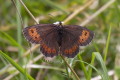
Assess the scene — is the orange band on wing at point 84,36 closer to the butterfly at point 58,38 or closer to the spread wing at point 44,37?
the butterfly at point 58,38

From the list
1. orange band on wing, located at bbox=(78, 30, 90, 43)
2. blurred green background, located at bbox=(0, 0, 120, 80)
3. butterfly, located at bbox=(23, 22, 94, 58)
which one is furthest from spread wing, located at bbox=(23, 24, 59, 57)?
blurred green background, located at bbox=(0, 0, 120, 80)

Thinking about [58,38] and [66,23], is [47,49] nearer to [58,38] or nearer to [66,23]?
[58,38]

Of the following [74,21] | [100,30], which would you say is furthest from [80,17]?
[100,30]

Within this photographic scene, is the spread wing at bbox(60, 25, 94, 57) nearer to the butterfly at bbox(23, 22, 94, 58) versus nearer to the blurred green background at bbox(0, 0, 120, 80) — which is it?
the butterfly at bbox(23, 22, 94, 58)

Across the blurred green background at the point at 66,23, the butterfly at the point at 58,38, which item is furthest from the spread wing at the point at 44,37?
the blurred green background at the point at 66,23

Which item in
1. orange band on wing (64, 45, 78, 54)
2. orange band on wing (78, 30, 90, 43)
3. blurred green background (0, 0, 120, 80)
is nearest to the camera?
orange band on wing (64, 45, 78, 54)

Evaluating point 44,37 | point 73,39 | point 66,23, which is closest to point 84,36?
point 73,39

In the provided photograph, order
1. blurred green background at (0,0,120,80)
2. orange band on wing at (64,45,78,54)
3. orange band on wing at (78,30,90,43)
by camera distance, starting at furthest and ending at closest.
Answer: blurred green background at (0,0,120,80)
orange band on wing at (78,30,90,43)
orange band on wing at (64,45,78,54)
